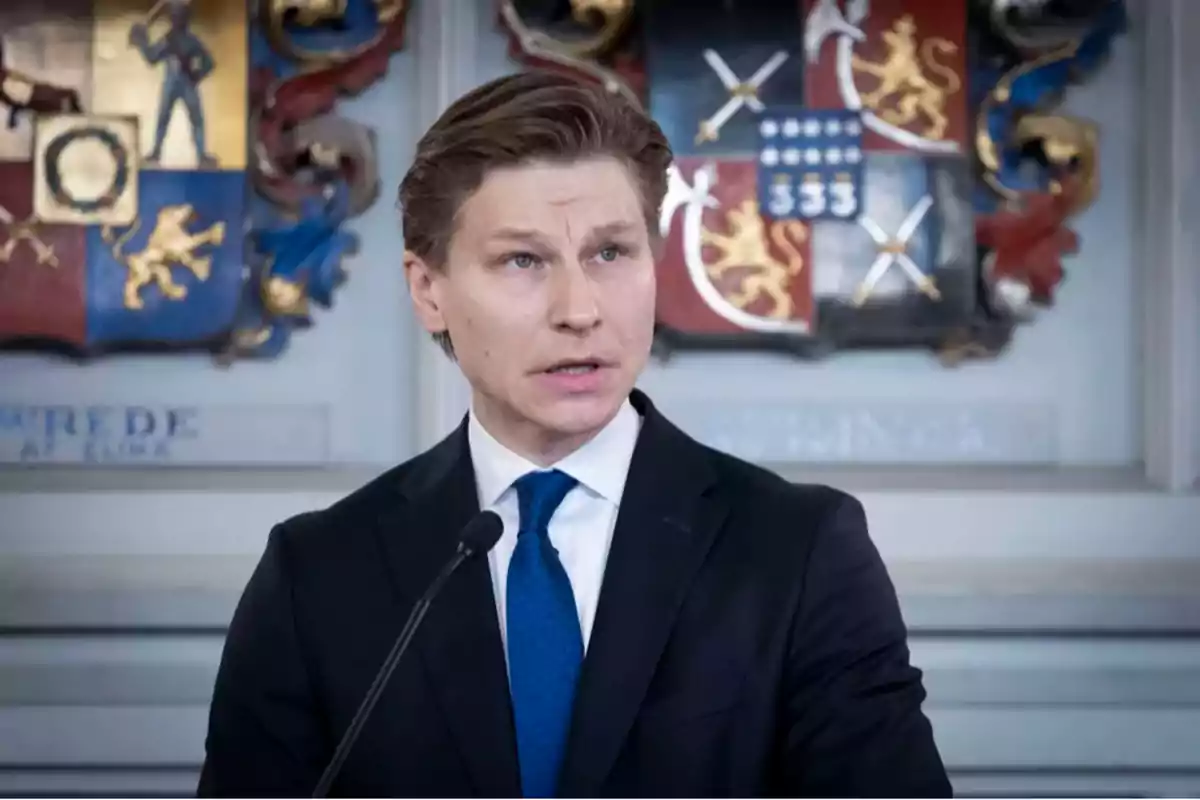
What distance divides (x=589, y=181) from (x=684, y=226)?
2.22 feet

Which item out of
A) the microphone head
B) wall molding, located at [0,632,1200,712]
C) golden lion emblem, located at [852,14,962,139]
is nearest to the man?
the microphone head

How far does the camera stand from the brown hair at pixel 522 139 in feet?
2.82

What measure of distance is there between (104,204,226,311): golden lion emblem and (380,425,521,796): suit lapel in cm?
72

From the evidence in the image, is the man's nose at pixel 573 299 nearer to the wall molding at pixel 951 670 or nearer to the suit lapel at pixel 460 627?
the suit lapel at pixel 460 627

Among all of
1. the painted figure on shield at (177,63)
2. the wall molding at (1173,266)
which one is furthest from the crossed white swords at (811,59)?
the painted figure on shield at (177,63)

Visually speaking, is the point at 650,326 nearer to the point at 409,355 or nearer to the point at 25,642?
the point at 409,355

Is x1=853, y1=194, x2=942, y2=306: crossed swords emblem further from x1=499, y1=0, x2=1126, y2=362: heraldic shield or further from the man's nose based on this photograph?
the man's nose

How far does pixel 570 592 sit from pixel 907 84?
0.89 metres

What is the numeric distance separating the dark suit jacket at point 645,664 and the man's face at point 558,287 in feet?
0.25

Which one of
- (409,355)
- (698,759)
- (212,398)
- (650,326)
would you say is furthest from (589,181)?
(212,398)

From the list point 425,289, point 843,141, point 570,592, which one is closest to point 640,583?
point 570,592

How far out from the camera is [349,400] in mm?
1494

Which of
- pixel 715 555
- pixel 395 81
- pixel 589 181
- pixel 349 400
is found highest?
pixel 395 81

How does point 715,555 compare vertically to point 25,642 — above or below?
above
